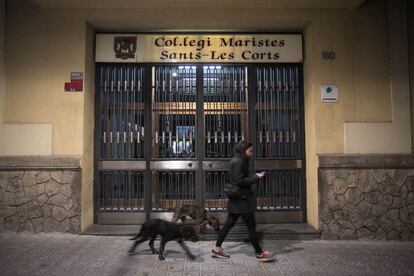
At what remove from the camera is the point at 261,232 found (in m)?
6.61

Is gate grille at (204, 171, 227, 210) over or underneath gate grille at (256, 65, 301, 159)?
underneath

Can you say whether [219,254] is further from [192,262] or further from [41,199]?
[41,199]

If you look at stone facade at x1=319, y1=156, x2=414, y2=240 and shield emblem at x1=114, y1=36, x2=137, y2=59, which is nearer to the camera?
stone facade at x1=319, y1=156, x2=414, y2=240

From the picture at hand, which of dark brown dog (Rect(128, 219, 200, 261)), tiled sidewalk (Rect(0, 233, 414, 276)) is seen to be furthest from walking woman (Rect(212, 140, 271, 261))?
dark brown dog (Rect(128, 219, 200, 261))

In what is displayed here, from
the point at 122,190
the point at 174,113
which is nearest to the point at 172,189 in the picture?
the point at 122,190

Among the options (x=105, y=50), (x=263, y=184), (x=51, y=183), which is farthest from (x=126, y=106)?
(x=263, y=184)

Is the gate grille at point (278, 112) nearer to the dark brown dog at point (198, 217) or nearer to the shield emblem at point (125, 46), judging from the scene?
the dark brown dog at point (198, 217)

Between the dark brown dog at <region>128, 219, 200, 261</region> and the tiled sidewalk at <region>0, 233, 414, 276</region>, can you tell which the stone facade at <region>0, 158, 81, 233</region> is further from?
the dark brown dog at <region>128, 219, 200, 261</region>

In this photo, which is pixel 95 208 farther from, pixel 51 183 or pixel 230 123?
pixel 230 123

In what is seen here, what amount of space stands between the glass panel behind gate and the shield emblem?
580mm

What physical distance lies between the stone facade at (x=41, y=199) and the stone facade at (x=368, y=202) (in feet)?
14.8

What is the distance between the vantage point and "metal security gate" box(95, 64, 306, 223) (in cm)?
725

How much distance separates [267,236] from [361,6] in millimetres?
4584

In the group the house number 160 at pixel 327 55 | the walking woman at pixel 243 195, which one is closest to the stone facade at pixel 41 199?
the walking woman at pixel 243 195
